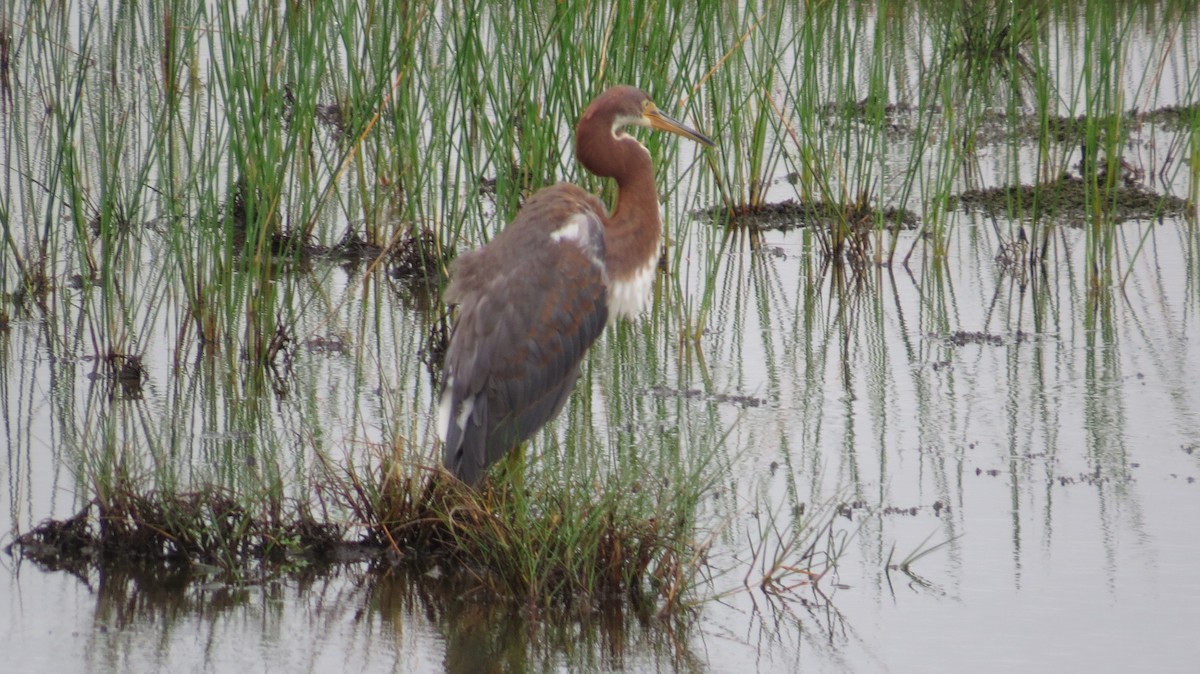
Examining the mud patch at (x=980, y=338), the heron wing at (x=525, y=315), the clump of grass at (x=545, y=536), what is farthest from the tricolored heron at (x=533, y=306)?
the mud patch at (x=980, y=338)

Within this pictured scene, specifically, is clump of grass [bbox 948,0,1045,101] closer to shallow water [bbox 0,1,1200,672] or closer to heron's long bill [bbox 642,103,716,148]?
shallow water [bbox 0,1,1200,672]

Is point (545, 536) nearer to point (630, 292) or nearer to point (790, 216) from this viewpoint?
point (630, 292)

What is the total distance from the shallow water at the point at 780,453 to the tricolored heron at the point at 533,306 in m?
0.20

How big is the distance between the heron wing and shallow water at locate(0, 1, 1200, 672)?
0.65ft

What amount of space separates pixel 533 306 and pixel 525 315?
0.04 m

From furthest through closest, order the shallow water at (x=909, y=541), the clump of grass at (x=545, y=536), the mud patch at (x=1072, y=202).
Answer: the mud patch at (x=1072, y=202) < the clump of grass at (x=545, y=536) < the shallow water at (x=909, y=541)

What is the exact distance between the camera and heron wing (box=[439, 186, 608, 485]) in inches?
190

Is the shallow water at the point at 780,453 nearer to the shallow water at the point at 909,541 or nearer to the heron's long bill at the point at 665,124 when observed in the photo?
the shallow water at the point at 909,541

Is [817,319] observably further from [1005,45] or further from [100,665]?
[1005,45]

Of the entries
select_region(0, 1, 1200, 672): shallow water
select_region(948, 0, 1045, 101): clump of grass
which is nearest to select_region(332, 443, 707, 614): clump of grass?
select_region(0, 1, 1200, 672): shallow water

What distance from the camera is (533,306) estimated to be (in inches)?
193

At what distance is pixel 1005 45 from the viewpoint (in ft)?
37.6

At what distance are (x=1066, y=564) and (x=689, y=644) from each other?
127cm

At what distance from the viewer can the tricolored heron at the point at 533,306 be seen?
15.7 feet
